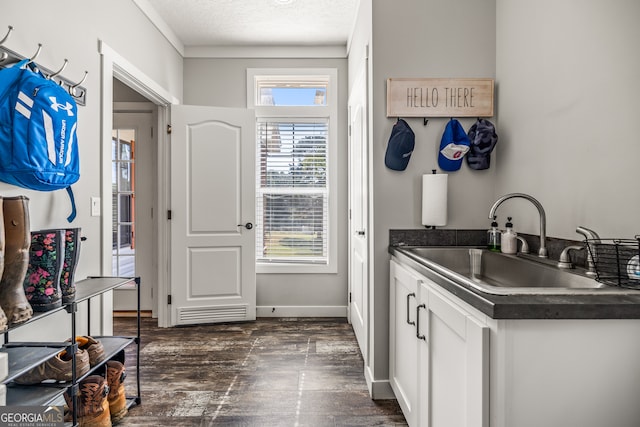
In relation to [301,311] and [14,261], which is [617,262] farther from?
[301,311]

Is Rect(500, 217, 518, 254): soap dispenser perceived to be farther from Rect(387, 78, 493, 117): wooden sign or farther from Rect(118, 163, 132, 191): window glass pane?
Rect(118, 163, 132, 191): window glass pane

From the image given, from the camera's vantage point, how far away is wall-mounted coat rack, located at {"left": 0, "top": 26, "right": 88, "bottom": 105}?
159 centimetres

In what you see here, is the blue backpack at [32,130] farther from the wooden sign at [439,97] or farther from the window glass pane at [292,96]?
the window glass pane at [292,96]

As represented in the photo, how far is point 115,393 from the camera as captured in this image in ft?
6.68

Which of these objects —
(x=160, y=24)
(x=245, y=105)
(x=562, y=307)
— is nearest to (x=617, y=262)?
(x=562, y=307)

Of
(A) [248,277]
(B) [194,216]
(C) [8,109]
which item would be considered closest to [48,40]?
(C) [8,109]

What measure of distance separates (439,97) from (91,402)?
2401 mm

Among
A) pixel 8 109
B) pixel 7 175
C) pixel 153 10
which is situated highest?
pixel 153 10

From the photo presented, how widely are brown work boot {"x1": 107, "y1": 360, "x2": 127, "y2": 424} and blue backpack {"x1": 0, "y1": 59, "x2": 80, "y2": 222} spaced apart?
976 millimetres

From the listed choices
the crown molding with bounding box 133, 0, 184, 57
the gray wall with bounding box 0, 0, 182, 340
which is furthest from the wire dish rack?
the crown molding with bounding box 133, 0, 184, 57

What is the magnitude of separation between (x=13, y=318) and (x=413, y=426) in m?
1.64

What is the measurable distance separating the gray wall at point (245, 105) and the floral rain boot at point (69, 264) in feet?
7.66

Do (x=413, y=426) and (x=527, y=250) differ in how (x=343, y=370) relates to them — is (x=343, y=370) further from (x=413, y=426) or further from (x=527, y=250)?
(x=527, y=250)

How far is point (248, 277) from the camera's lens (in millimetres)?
3791
